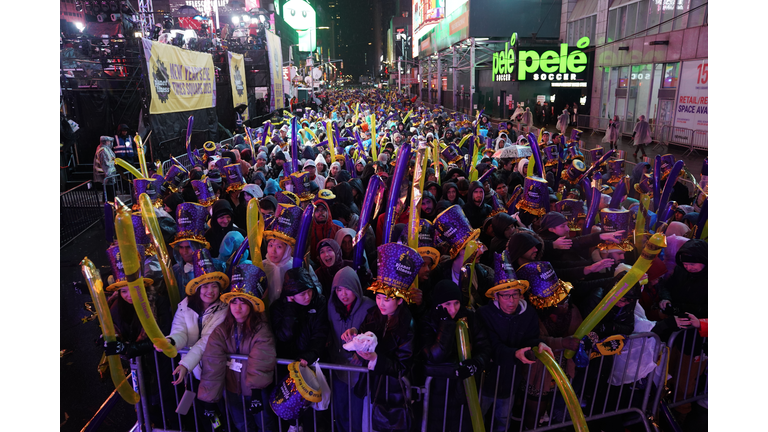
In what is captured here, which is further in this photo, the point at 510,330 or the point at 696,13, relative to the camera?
the point at 696,13

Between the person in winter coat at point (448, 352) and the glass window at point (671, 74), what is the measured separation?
67.5 feet

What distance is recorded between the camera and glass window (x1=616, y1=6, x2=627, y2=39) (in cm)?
2342

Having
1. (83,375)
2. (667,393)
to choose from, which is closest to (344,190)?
(83,375)

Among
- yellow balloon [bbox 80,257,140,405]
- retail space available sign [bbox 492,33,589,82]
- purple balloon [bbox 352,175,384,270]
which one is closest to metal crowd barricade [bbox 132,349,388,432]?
yellow balloon [bbox 80,257,140,405]

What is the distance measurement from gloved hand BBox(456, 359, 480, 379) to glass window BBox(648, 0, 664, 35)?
2243cm

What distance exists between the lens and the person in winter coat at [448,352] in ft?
10.3

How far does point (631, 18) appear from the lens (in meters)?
22.8

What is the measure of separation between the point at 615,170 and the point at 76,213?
10.9 m

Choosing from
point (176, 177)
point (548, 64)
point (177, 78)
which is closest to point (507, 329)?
point (176, 177)

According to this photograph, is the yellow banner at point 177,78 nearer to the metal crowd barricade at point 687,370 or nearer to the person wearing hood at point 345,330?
the person wearing hood at point 345,330

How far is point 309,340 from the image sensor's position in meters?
3.33

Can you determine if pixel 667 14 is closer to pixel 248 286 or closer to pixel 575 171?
pixel 575 171

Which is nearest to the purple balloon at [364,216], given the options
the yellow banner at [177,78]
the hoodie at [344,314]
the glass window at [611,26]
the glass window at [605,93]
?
the hoodie at [344,314]

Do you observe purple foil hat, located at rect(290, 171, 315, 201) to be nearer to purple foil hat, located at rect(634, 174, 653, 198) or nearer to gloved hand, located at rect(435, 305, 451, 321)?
gloved hand, located at rect(435, 305, 451, 321)
